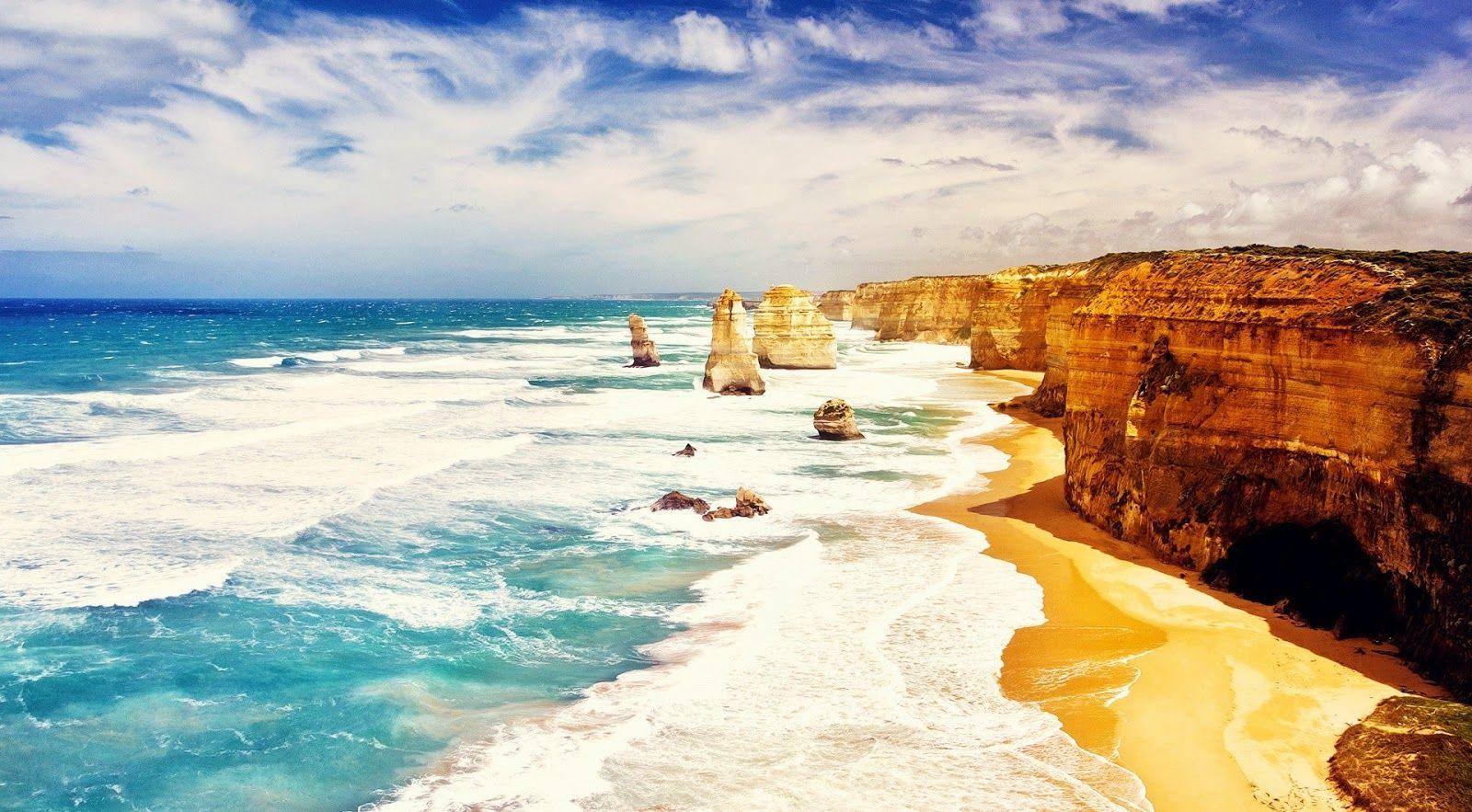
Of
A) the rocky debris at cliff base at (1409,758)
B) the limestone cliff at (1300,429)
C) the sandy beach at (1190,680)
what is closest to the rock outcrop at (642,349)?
the limestone cliff at (1300,429)

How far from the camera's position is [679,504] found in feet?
63.9

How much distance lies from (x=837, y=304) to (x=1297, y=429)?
126932mm

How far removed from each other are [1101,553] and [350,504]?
53.3ft

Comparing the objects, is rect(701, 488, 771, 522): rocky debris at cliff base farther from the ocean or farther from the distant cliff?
the distant cliff

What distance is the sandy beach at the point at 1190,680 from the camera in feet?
27.5

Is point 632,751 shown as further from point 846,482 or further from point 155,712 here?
point 846,482

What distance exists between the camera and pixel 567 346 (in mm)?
76562

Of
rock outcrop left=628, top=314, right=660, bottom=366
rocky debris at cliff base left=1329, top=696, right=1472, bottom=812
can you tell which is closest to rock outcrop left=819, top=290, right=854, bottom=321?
rock outcrop left=628, top=314, right=660, bottom=366

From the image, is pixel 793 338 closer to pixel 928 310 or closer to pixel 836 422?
pixel 836 422

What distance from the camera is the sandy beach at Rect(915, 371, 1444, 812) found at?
27.5ft

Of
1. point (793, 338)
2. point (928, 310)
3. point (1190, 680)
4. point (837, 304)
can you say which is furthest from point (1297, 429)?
point (837, 304)

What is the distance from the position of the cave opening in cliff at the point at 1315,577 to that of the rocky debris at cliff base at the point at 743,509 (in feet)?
29.3

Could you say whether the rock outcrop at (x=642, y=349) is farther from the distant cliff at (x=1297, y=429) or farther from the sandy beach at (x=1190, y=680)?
the sandy beach at (x=1190, y=680)

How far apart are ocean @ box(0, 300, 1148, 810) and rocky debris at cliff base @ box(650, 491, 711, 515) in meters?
0.87
